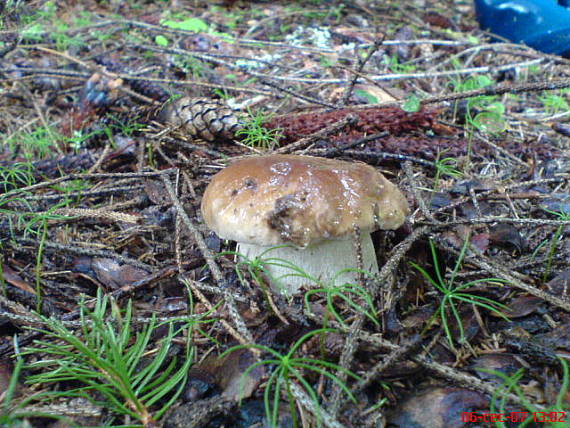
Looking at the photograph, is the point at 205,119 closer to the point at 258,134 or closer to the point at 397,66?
the point at 258,134

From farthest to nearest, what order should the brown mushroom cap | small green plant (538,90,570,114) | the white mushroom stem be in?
small green plant (538,90,570,114)
the white mushroom stem
the brown mushroom cap

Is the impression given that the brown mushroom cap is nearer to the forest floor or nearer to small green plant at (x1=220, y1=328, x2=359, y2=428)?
the forest floor

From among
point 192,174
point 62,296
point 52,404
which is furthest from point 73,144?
point 52,404

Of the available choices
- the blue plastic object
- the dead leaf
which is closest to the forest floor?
the dead leaf

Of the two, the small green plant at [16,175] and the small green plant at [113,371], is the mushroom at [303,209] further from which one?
the small green plant at [16,175]

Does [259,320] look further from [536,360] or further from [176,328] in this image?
[536,360]

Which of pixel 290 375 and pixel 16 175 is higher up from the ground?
pixel 290 375

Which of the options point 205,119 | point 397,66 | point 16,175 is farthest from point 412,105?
point 16,175
